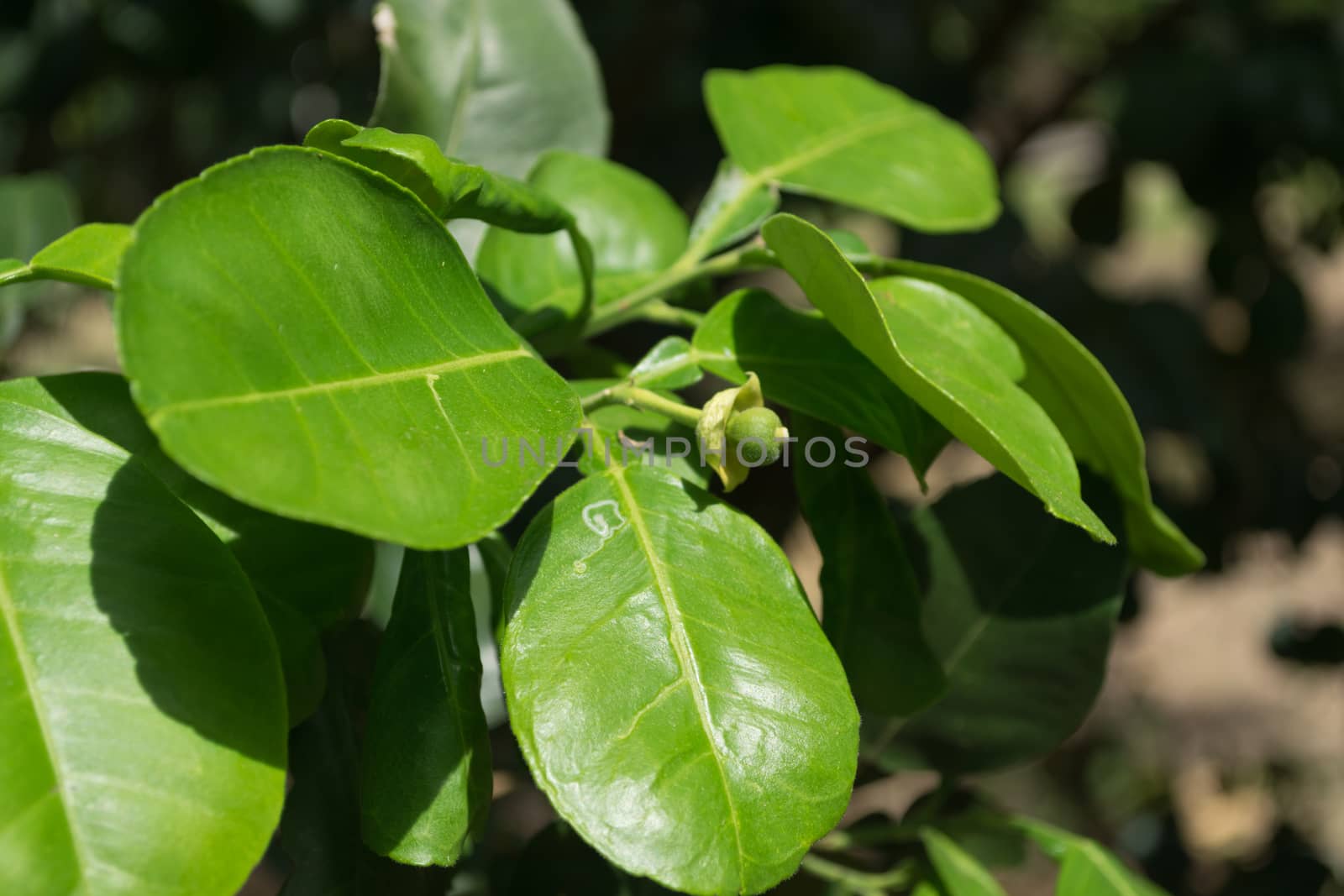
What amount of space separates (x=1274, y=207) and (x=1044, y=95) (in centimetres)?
48

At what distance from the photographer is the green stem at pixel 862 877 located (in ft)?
2.46

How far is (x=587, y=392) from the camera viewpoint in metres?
0.57

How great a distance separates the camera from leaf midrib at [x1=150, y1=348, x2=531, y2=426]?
13.4 inches

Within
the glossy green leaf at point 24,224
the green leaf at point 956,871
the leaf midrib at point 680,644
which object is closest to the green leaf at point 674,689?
the leaf midrib at point 680,644

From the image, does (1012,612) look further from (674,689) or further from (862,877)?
(674,689)

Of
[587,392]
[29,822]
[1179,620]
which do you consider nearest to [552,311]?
[587,392]

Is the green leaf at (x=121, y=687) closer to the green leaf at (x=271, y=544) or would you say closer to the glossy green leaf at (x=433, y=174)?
the green leaf at (x=271, y=544)

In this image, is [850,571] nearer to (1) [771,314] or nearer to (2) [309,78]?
(1) [771,314]

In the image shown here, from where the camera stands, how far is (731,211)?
719 mm

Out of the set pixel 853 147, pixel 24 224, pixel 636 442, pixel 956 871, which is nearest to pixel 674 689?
pixel 636 442

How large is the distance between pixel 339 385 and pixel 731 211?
379mm

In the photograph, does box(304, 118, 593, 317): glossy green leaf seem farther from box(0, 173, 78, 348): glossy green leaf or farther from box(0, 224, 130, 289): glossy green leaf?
box(0, 173, 78, 348): glossy green leaf

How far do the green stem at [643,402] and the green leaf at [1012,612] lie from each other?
0.25 meters

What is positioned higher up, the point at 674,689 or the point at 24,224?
the point at 674,689
